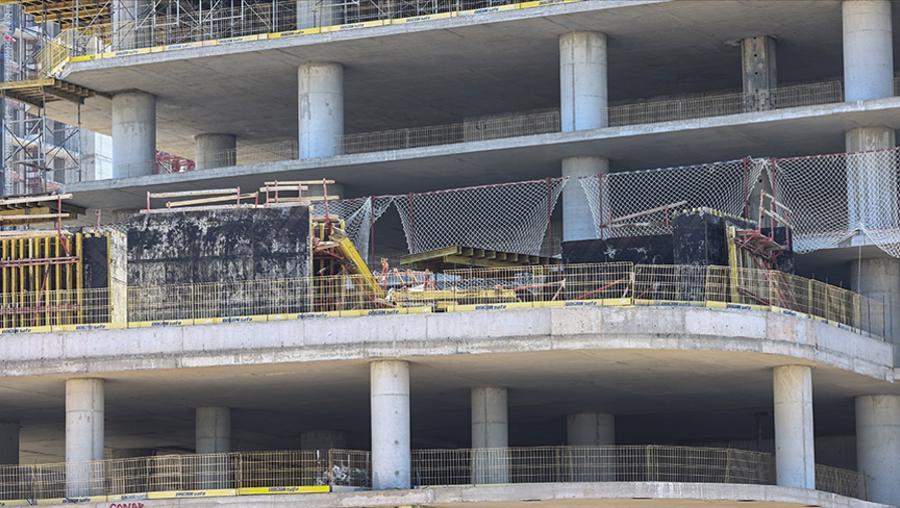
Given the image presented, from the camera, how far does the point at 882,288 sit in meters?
63.9

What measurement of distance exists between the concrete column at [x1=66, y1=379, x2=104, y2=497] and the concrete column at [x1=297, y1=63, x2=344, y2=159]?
47.6ft

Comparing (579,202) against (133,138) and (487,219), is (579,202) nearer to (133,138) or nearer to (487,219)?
(487,219)

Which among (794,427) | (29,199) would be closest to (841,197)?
(794,427)

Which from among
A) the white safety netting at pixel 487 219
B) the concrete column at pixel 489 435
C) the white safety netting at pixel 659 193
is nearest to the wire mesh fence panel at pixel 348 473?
the concrete column at pixel 489 435

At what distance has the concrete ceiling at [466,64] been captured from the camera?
6662 cm

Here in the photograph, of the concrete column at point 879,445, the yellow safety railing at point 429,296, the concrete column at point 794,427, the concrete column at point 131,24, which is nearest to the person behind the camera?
the concrete column at point 794,427

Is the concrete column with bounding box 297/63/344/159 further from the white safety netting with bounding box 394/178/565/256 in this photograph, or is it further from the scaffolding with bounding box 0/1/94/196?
the scaffolding with bounding box 0/1/94/196

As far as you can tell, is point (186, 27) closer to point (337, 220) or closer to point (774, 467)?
point (337, 220)

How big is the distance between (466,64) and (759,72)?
9.47 m

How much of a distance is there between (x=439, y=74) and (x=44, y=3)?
629 inches

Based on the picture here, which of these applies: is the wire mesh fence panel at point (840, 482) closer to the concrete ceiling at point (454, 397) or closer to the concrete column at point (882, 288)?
the concrete ceiling at point (454, 397)

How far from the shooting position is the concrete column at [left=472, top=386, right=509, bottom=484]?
58125mm

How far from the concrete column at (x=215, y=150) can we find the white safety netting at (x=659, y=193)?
58.9ft

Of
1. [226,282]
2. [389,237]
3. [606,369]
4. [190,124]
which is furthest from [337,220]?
[190,124]
